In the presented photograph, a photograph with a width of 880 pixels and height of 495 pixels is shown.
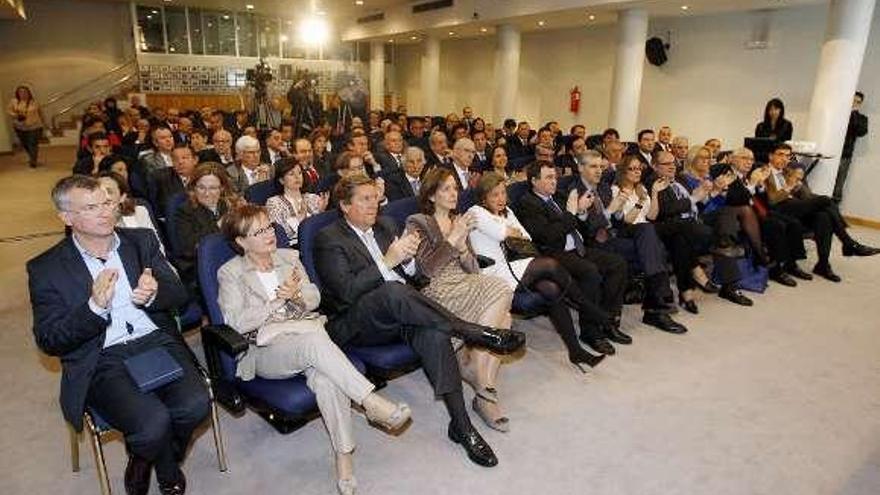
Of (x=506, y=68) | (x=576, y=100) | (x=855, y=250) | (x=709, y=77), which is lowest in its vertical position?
(x=855, y=250)

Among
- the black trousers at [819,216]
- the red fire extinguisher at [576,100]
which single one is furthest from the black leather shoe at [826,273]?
the red fire extinguisher at [576,100]

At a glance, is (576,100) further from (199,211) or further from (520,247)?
(199,211)

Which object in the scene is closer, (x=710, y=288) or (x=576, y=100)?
(x=710, y=288)

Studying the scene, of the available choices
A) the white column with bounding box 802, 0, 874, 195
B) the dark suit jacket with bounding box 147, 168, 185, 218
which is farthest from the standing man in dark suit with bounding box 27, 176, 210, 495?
the white column with bounding box 802, 0, 874, 195

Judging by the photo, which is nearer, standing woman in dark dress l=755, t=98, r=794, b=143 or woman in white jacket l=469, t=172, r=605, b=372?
woman in white jacket l=469, t=172, r=605, b=372

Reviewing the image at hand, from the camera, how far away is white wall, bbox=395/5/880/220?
7621 millimetres

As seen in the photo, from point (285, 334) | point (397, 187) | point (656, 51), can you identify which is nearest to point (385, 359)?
point (285, 334)

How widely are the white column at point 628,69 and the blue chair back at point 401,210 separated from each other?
6.25 metres

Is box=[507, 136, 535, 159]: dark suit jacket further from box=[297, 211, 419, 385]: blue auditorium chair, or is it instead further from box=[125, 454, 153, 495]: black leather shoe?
box=[125, 454, 153, 495]: black leather shoe

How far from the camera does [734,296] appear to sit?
14.7ft

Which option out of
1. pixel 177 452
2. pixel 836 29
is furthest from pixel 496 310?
pixel 836 29

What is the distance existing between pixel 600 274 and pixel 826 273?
9.68 ft

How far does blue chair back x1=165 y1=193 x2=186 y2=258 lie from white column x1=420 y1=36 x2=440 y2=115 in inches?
439

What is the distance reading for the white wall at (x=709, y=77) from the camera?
762cm
